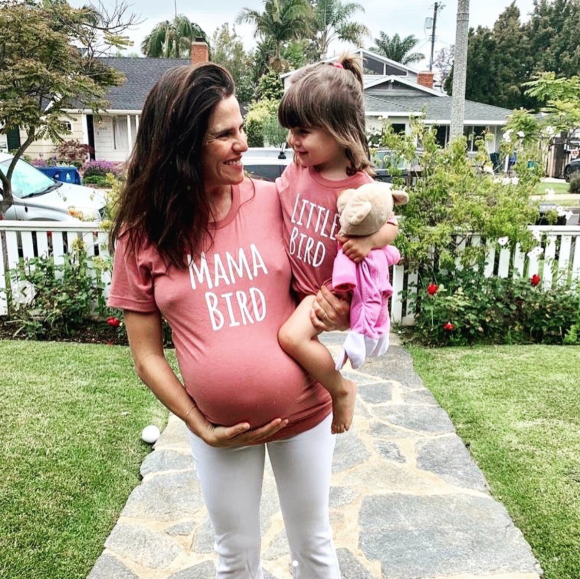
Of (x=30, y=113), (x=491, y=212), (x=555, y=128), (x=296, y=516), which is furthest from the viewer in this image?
(x=30, y=113)

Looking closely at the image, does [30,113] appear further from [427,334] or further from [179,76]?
[179,76]

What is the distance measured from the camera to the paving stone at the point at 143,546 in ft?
8.65

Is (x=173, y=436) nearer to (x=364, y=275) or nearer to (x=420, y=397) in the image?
(x=420, y=397)

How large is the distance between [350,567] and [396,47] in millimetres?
51522

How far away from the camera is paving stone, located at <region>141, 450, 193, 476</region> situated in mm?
3364

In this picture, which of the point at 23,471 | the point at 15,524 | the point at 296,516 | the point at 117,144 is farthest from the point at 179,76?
the point at 117,144

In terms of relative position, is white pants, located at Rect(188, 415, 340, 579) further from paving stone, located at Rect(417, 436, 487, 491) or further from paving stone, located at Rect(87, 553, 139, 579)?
paving stone, located at Rect(417, 436, 487, 491)

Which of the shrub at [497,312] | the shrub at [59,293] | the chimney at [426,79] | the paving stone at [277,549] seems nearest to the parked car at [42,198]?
the shrub at [59,293]

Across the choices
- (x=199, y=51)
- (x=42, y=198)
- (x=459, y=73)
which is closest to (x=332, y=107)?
(x=42, y=198)

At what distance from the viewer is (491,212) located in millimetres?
5344

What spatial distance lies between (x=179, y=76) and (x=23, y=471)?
2498 millimetres

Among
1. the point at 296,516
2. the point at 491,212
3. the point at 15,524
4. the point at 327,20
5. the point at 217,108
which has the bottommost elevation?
the point at 15,524

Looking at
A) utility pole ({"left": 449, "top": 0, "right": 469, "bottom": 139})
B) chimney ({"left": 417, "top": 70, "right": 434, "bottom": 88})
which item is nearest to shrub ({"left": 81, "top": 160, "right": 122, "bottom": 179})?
utility pole ({"left": 449, "top": 0, "right": 469, "bottom": 139})

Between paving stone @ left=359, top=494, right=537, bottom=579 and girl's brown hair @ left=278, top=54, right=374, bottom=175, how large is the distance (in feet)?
5.71
